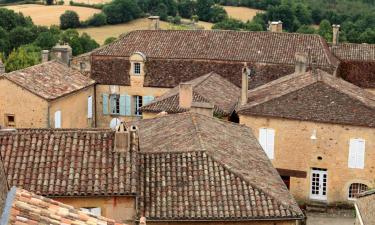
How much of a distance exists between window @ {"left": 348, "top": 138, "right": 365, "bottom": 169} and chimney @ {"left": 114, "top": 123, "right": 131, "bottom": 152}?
1667 centimetres

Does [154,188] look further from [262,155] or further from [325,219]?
[325,219]

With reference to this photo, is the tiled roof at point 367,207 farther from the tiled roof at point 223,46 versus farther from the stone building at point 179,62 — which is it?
the stone building at point 179,62

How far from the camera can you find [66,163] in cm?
1900

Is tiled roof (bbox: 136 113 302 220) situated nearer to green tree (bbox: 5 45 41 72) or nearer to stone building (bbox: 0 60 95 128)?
stone building (bbox: 0 60 95 128)

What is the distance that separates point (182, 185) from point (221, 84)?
21554mm

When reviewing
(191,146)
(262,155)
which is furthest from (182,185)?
(262,155)

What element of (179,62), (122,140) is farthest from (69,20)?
(122,140)

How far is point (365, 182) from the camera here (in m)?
33.8

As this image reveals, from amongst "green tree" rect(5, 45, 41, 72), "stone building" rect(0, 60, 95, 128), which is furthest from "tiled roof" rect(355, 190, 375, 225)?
"green tree" rect(5, 45, 41, 72)

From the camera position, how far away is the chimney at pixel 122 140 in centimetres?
1909

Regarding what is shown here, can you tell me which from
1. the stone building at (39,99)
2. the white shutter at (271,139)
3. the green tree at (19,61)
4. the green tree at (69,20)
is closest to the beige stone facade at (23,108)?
the stone building at (39,99)

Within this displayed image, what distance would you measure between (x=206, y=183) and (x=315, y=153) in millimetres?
15373

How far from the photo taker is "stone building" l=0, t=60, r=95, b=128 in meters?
37.0

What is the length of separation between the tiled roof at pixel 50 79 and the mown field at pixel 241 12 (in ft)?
197
